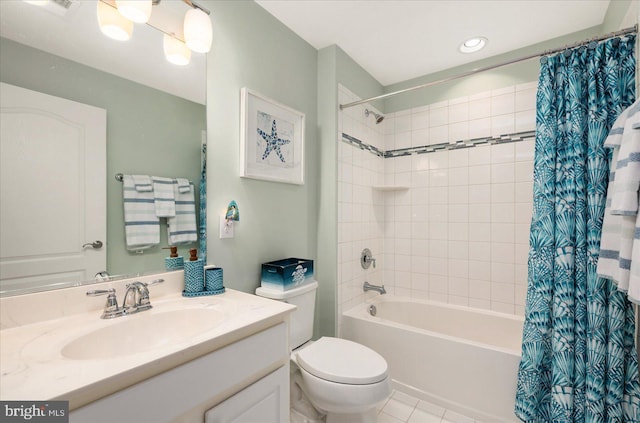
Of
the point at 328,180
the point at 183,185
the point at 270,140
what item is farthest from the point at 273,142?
the point at 183,185

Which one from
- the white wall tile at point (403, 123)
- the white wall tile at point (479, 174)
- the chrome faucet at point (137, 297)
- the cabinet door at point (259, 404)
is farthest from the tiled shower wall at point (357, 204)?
the chrome faucet at point (137, 297)

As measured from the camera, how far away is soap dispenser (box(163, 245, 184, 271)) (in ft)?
4.27

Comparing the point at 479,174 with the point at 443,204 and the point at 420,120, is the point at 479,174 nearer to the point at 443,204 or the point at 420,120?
the point at 443,204

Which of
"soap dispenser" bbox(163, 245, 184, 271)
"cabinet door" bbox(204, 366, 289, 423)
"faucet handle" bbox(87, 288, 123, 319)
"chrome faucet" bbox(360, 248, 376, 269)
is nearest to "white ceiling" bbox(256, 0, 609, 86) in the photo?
"soap dispenser" bbox(163, 245, 184, 271)

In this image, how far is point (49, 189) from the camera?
3.24ft

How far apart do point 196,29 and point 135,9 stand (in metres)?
0.26

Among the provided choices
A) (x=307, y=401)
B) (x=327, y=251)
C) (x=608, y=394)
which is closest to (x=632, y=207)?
(x=608, y=394)

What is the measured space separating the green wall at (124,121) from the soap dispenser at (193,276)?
0.34 ft

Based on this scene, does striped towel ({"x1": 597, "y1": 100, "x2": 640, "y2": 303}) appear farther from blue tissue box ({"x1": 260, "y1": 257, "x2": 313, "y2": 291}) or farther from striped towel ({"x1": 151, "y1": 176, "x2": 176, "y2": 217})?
striped towel ({"x1": 151, "y1": 176, "x2": 176, "y2": 217})

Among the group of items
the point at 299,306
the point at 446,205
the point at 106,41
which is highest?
the point at 106,41

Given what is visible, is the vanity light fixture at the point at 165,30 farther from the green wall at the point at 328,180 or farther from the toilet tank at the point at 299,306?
the toilet tank at the point at 299,306

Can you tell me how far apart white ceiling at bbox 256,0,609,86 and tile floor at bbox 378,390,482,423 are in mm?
2475

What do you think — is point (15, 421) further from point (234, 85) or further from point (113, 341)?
point (234, 85)

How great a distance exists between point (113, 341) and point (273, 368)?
551 millimetres
